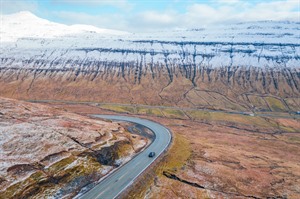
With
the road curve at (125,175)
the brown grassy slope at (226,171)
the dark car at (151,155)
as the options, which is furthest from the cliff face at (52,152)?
the brown grassy slope at (226,171)

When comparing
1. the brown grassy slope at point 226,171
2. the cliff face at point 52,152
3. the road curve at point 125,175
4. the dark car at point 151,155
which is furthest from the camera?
the dark car at point 151,155

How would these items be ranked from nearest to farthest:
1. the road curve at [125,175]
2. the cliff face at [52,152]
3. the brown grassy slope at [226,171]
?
1. the cliff face at [52,152]
2. the road curve at [125,175]
3. the brown grassy slope at [226,171]

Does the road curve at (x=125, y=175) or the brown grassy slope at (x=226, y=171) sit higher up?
the road curve at (x=125, y=175)

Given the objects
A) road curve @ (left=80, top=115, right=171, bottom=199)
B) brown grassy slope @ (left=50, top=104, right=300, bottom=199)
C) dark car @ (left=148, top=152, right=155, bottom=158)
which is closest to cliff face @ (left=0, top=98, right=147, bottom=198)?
road curve @ (left=80, top=115, right=171, bottom=199)

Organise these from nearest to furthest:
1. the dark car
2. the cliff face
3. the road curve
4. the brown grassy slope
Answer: the cliff face → the road curve → the brown grassy slope → the dark car

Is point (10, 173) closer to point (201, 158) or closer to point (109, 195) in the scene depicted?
point (109, 195)

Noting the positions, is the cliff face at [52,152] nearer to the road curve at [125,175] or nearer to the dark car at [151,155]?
the road curve at [125,175]

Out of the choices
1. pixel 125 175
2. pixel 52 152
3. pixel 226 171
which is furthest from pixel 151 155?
pixel 52 152

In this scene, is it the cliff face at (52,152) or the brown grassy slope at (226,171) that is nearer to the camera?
the cliff face at (52,152)

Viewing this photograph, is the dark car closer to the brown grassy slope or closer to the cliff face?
the brown grassy slope
